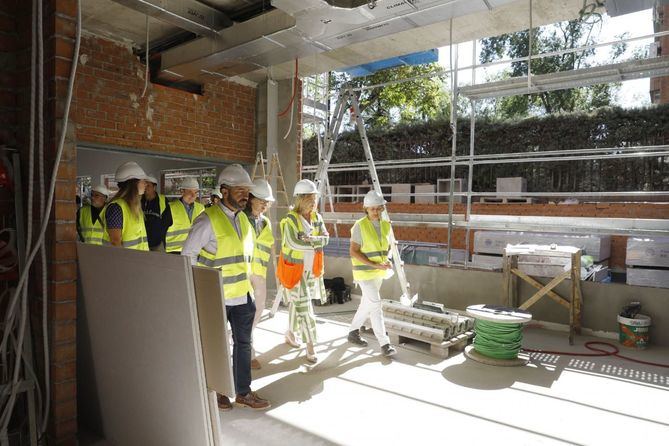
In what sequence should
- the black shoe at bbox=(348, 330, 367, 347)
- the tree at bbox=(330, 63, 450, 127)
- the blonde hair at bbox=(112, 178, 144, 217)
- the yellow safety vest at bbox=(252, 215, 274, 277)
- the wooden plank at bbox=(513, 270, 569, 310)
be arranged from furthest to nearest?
the tree at bbox=(330, 63, 450, 127) → the wooden plank at bbox=(513, 270, 569, 310) → the black shoe at bbox=(348, 330, 367, 347) → the yellow safety vest at bbox=(252, 215, 274, 277) → the blonde hair at bbox=(112, 178, 144, 217)

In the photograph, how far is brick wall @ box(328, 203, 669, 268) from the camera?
11.2 metres

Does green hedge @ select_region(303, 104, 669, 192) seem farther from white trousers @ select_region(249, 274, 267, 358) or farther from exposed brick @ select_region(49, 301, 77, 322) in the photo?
exposed brick @ select_region(49, 301, 77, 322)

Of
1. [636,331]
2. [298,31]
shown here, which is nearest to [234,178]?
[298,31]

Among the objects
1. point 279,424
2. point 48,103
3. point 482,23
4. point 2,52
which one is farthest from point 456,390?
point 482,23

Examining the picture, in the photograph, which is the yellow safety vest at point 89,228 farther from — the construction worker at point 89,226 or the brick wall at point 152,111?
the brick wall at point 152,111

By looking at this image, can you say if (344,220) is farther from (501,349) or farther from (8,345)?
(8,345)

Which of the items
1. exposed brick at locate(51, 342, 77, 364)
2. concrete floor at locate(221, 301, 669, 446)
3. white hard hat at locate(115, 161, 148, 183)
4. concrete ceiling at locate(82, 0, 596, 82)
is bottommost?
concrete floor at locate(221, 301, 669, 446)

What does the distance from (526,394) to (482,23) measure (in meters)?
5.01

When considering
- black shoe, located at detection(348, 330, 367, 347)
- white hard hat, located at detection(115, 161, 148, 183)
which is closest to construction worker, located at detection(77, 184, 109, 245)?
white hard hat, located at detection(115, 161, 148, 183)

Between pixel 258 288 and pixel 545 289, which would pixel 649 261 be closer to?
pixel 545 289

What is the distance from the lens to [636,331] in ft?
18.9

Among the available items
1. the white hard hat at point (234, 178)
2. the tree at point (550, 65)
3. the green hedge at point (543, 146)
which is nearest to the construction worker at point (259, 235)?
the white hard hat at point (234, 178)

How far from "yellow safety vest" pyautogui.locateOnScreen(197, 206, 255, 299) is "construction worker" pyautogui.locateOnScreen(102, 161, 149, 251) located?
1174 mm

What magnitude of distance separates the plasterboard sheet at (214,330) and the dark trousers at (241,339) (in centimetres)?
109
